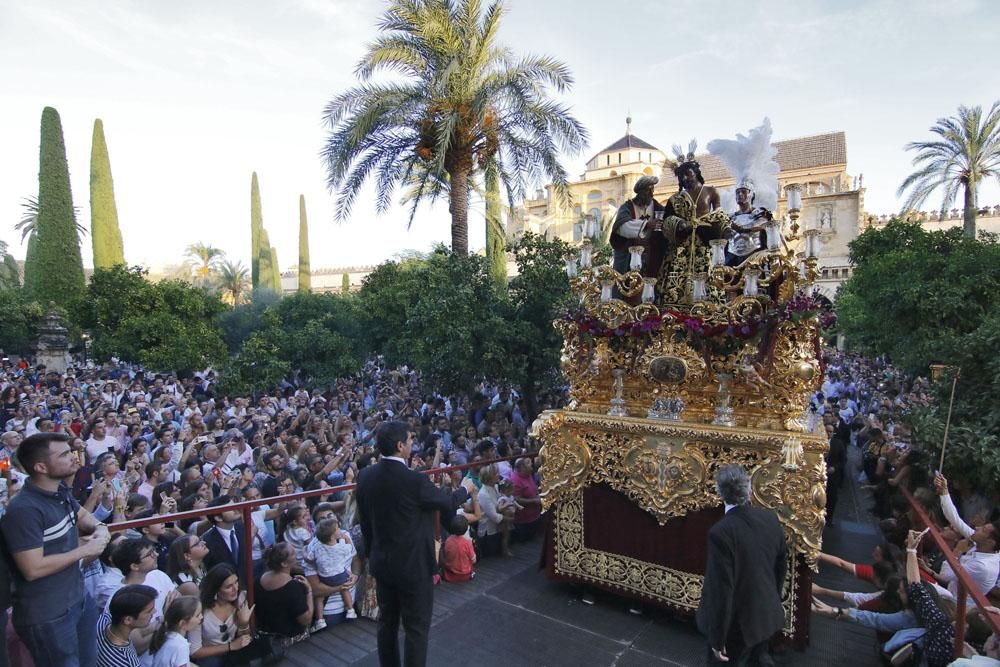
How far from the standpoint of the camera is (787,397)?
204 inches

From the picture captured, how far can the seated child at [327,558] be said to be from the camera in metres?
5.19

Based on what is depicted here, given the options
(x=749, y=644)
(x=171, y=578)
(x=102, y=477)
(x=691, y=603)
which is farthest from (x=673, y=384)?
(x=102, y=477)

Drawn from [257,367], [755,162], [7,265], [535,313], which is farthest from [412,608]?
[7,265]

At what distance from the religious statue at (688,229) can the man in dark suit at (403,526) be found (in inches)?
144

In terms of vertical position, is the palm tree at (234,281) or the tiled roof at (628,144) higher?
the tiled roof at (628,144)

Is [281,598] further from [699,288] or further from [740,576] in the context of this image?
[699,288]

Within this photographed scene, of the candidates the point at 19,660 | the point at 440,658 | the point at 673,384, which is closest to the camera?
the point at 19,660

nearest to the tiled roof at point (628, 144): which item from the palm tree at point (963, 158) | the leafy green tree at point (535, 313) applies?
the palm tree at point (963, 158)

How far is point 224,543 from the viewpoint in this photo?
4.98 meters

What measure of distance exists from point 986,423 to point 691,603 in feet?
12.6

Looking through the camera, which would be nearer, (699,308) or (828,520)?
(699,308)

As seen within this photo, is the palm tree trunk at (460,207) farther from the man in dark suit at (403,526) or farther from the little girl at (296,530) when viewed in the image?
the man in dark suit at (403,526)

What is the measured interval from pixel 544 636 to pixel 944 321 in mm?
13499

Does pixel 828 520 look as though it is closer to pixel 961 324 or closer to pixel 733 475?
pixel 733 475
